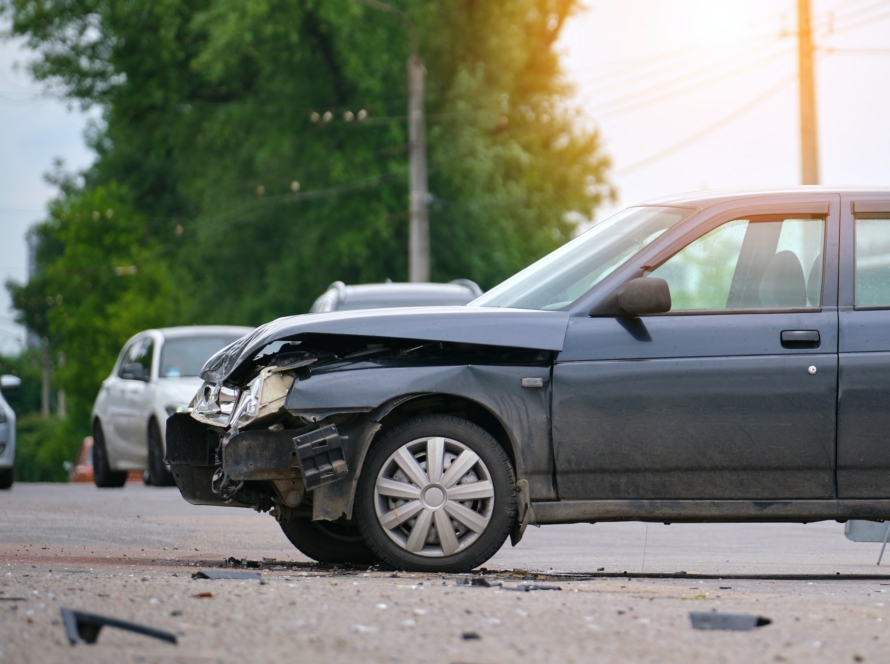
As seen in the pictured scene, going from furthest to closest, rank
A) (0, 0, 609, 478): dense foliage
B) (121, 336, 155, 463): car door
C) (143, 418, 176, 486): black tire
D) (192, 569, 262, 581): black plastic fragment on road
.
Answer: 1. (0, 0, 609, 478): dense foliage
2. (121, 336, 155, 463): car door
3. (143, 418, 176, 486): black tire
4. (192, 569, 262, 581): black plastic fragment on road

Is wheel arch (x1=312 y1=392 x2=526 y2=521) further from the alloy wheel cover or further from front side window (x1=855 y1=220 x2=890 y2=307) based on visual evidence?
front side window (x1=855 y1=220 x2=890 y2=307)

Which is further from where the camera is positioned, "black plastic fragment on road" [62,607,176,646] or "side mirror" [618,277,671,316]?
"side mirror" [618,277,671,316]

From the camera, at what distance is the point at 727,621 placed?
5.36 meters

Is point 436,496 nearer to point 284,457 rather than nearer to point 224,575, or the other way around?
point 284,457

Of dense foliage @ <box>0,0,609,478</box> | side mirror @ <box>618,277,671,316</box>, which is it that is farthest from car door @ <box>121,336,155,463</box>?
dense foliage @ <box>0,0,609,478</box>

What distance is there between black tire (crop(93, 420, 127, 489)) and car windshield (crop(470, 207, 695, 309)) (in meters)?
11.6

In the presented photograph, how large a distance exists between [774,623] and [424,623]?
4.00 ft

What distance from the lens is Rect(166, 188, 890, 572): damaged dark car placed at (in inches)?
278

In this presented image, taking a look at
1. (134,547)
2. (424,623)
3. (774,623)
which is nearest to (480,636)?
(424,623)

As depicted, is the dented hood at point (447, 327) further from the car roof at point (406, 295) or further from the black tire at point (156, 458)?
the black tire at point (156, 458)

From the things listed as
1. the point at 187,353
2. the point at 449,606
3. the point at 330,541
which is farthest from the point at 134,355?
the point at 449,606

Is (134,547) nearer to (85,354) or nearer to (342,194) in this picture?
(342,194)

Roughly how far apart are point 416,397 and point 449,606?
5.57ft

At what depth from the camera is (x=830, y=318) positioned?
7191 mm
